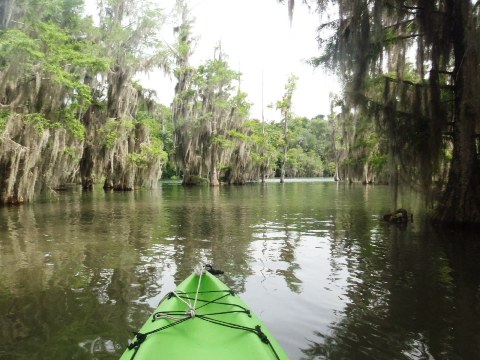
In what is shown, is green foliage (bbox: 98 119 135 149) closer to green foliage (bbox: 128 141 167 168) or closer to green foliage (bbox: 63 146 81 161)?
green foliage (bbox: 128 141 167 168)

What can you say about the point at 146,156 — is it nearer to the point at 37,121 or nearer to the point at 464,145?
the point at 37,121

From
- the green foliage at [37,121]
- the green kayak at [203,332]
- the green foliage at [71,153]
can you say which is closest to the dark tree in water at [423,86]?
the green kayak at [203,332]

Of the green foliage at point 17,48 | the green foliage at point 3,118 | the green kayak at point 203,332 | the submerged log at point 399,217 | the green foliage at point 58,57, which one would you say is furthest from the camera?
the green foliage at point 58,57

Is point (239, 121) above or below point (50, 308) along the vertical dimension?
above

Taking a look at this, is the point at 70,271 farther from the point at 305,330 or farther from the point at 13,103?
the point at 13,103

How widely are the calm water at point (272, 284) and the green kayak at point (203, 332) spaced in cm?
72

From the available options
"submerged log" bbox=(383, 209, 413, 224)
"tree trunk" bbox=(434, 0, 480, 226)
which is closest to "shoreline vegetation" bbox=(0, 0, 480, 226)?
"tree trunk" bbox=(434, 0, 480, 226)

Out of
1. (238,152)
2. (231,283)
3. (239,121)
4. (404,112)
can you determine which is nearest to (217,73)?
(239,121)

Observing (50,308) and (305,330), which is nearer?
(305,330)

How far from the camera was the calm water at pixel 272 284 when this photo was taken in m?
3.95

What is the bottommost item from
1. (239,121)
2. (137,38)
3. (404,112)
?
(404,112)

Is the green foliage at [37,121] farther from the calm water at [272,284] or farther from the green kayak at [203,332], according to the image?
the green kayak at [203,332]

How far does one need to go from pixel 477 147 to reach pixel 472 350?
27.5ft

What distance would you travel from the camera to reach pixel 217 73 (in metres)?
37.6
